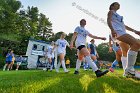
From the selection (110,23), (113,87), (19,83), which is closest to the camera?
(113,87)

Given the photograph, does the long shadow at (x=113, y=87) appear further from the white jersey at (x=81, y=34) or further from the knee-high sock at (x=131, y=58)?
the white jersey at (x=81, y=34)

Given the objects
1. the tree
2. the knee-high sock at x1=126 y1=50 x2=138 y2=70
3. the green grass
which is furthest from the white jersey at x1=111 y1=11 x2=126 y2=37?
the tree

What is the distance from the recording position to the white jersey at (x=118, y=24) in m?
7.44

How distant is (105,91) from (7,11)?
57131 millimetres

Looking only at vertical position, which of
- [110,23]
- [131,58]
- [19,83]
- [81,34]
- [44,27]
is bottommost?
[19,83]

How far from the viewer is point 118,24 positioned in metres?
7.68

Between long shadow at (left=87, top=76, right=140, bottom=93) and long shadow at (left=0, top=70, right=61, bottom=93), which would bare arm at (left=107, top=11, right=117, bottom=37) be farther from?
long shadow at (left=0, top=70, right=61, bottom=93)

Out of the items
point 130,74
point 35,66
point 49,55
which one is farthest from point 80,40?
point 35,66

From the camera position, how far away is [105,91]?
4.93 meters

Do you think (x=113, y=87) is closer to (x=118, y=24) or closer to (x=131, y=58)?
(x=131, y=58)

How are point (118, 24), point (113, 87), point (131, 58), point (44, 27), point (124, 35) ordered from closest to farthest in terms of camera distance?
point (113, 87), point (131, 58), point (124, 35), point (118, 24), point (44, 27)

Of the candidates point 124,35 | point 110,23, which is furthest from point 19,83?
point 124,35

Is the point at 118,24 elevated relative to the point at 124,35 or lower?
elevated

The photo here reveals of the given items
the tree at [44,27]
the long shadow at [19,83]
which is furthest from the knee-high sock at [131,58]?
the tree at [44,27]
